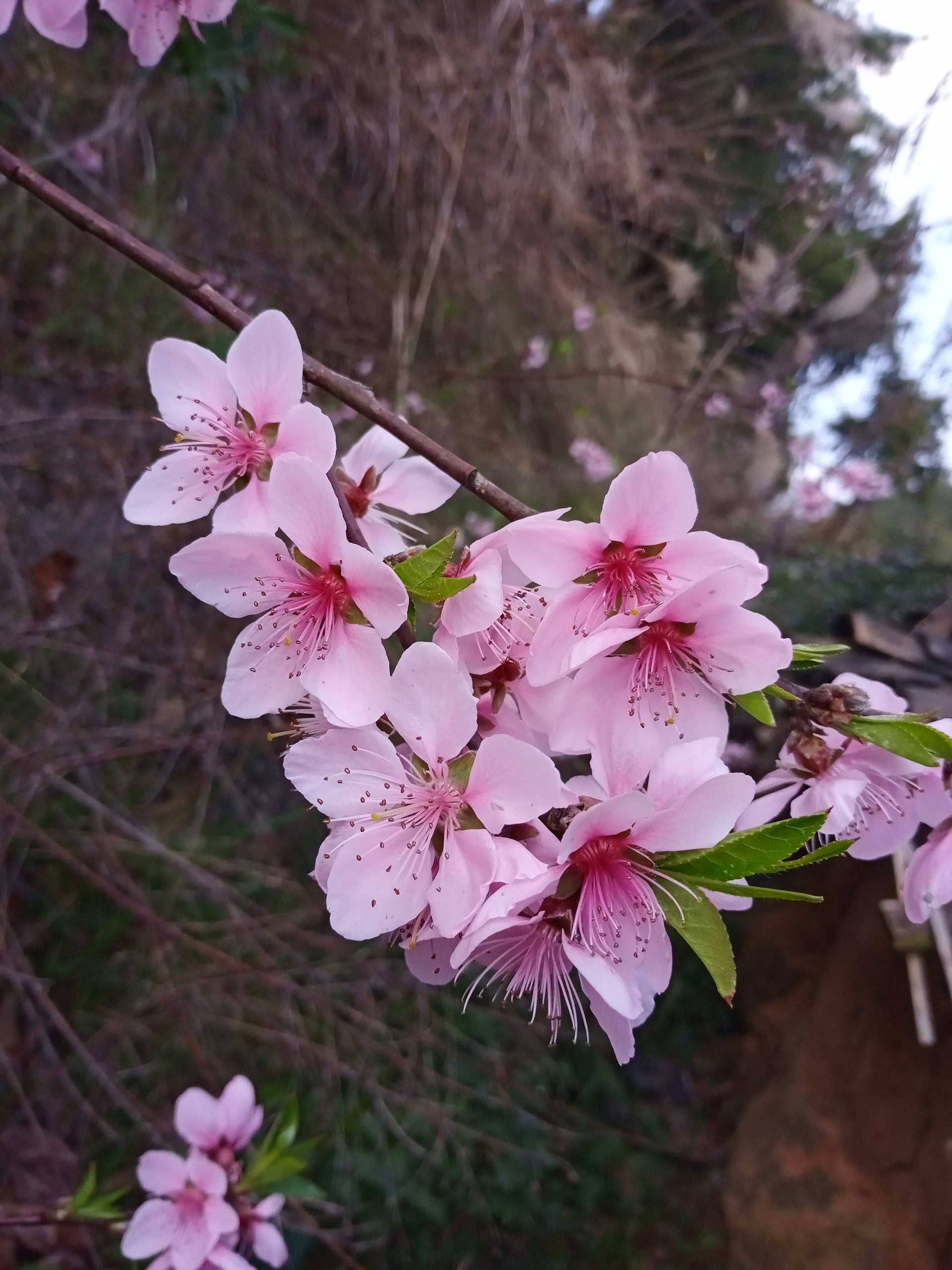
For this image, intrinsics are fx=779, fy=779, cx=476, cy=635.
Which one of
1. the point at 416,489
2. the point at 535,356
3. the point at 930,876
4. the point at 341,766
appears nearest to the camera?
the point at 341,766

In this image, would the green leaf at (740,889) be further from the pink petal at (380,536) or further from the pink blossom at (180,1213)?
the pink blossom at (180,1213)

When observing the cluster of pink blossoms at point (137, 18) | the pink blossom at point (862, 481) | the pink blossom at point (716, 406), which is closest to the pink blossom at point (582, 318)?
the pink blossom at point (716, 406)

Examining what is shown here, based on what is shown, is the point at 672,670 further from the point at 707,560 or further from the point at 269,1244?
the point at 269,1244

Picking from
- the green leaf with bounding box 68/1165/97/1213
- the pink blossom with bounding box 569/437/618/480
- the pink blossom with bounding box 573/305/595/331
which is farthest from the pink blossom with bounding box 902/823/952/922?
the pink blossom with bounding box 573/305/595/331

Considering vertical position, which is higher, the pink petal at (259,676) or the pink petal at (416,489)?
the pink petal at (416,489)

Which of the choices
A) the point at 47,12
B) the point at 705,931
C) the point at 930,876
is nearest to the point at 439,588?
the point at 705,931

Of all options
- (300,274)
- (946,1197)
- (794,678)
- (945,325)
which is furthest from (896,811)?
(945,325)

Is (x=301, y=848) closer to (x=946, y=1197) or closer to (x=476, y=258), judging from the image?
(x=946, y=1197)
